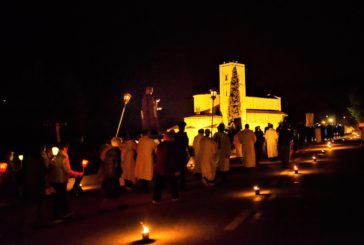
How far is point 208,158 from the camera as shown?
18.8 m

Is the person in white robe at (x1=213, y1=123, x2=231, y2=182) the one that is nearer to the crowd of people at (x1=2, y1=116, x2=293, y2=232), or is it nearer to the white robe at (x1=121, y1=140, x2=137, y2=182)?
the crowd of people at (x1=2, y1=116, x2=293, y2=232)

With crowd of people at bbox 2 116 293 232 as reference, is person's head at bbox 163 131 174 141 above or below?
above

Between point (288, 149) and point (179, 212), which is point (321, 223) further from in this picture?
point (288, 149)

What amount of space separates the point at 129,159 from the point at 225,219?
8.43 m

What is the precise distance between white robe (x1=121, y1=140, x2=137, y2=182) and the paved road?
1737mm

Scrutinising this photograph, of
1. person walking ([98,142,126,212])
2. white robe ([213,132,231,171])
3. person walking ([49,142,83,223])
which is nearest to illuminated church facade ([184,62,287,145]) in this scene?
white robe ([213,132,231,171])

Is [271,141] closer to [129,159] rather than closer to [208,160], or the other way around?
[208,160]

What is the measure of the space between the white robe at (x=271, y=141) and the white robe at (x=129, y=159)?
12307 mm

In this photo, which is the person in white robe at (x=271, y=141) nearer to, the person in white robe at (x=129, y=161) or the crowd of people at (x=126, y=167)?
the crowd of people at (x=126, y=167)

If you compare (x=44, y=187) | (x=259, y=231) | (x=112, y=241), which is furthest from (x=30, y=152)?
(x=259, y=231)

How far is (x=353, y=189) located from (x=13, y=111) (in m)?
40.8

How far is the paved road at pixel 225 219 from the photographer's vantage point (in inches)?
351

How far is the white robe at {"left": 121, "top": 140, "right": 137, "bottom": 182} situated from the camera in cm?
1870

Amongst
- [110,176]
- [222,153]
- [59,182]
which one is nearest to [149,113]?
[222,153]
